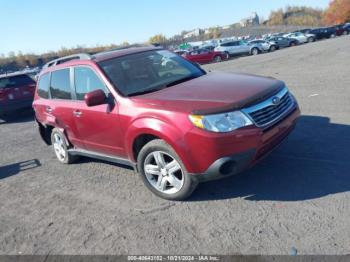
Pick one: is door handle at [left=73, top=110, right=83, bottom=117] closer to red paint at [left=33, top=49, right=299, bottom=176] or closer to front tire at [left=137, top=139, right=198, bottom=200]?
red paint at [left=33, top=49, right=299, bottom=176]

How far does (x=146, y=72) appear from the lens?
5078 millimetres

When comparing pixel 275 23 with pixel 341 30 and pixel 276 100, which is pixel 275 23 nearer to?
pixel 341 30

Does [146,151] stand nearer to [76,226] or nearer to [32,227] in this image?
[76,226]

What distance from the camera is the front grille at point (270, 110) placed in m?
3.94

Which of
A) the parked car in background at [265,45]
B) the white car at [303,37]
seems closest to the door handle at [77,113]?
the parked car in background at [265,45]

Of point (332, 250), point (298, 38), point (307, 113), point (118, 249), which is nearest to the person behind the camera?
point (332, 250)

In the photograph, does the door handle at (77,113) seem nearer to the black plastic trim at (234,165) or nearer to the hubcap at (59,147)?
the hubcap at (59,147)

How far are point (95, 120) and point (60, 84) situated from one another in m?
Answer: 1.36

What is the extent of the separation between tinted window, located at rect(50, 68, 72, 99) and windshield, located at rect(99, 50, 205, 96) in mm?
928

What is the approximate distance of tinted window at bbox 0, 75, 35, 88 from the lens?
1232 cm

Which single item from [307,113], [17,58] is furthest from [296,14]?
[307,113]

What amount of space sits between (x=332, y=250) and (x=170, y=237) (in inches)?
60.2

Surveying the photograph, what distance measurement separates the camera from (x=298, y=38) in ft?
139

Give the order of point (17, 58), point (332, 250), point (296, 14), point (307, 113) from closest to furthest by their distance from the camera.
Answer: point (332, 250) → point (307, 113) → point (17, 58) → point (296, 14)
